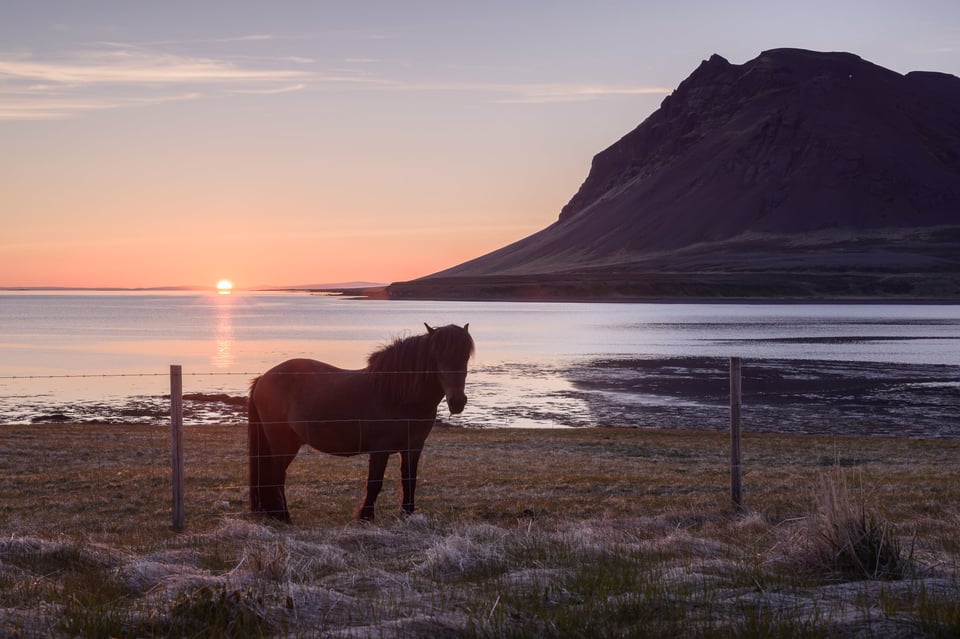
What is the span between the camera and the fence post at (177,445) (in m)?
9.73

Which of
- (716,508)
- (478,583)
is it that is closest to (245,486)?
(716,508)

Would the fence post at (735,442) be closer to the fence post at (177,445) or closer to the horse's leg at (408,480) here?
the horse's leg at (408,480)

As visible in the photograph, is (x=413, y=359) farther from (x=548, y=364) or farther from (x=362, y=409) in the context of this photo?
(x=548, y=364)

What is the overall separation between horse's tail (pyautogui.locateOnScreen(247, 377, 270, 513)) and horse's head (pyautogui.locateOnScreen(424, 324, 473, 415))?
236 centimetres

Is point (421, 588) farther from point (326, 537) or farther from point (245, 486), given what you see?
point (245, 486)

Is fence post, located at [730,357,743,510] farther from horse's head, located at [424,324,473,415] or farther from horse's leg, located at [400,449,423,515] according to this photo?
horse's leg, located at [400,449,423,515]

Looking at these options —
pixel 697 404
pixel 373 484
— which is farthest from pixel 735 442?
pixel 697 404

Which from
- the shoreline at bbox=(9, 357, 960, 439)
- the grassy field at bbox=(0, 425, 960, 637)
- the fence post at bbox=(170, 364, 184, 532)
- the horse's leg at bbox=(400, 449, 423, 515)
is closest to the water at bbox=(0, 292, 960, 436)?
the shoreline at bbox=(9, 357, 960, 439)

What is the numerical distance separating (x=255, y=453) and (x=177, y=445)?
1046 millimetres

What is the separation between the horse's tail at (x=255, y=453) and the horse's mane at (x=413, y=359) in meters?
1.54

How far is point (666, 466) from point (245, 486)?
7.75 m

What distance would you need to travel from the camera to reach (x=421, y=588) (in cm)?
610

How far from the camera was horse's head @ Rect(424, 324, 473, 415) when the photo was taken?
9.81 meters

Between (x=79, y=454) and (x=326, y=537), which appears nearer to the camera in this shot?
(x=326, y=537)
